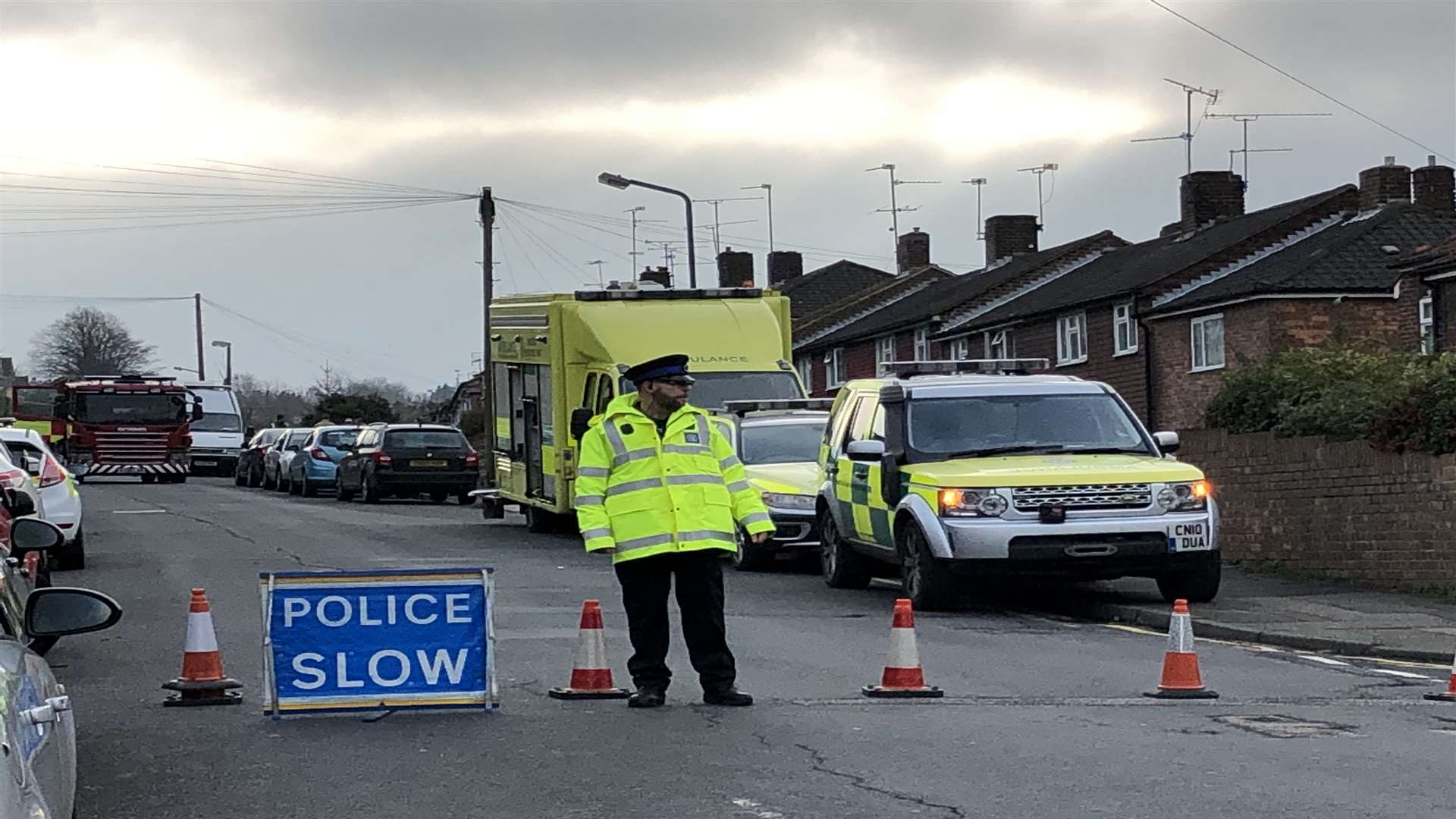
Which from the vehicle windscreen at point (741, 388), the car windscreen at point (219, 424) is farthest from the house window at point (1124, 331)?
the car windscreen at point (219, 424)

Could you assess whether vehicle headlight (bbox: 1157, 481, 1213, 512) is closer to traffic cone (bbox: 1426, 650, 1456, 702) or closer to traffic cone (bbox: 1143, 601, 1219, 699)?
traffic cone (bbox: 1426, 650, 1456, 702)

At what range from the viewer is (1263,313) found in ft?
127

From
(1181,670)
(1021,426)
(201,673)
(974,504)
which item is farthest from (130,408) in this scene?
(1181,670)

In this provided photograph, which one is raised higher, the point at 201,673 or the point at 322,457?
Result: the point at 322,457

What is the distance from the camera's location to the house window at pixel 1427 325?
3175 cm

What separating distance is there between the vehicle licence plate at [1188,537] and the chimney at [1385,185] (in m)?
30.2

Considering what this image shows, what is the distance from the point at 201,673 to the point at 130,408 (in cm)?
4114

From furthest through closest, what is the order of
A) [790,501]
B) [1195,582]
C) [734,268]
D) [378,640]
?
[734,268]
[790,501]
[1195,582]
[378,640]

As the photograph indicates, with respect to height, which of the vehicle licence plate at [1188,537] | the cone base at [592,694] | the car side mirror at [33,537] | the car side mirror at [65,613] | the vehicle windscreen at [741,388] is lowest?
the cone base at [592,694]

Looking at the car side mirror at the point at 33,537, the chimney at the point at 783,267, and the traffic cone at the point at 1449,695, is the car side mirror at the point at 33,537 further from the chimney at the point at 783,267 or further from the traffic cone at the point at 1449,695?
the chimney at the point at 783,267

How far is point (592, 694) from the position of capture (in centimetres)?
1062

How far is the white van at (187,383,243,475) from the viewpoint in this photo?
2414 inches

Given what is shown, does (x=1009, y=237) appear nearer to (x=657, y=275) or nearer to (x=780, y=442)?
(x=657, y=275)

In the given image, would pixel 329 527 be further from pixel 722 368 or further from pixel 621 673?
pixel 621 673
